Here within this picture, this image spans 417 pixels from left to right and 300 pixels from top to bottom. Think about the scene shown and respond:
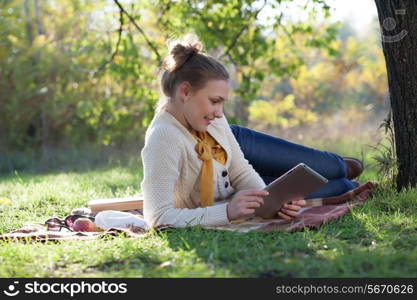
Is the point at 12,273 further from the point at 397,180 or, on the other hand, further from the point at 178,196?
the point at 397,180

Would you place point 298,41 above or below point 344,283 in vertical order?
above

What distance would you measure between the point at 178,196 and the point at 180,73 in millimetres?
740

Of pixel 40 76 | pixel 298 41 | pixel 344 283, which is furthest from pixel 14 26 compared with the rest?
pixel 344 283

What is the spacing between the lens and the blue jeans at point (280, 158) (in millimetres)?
4398

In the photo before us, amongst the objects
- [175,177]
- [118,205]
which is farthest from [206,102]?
[118,205]

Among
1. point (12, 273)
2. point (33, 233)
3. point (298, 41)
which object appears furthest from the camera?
point (298, 41)

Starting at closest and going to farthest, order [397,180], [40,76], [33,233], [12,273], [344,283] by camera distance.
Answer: [344,283] → [12,273] → [33,233] → [397,180] → [40,76]

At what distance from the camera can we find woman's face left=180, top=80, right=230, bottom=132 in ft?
11.5

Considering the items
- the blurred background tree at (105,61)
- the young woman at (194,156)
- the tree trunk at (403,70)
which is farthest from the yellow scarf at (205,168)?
the blurred background tree at (105,61)

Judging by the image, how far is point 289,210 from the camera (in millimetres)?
3521

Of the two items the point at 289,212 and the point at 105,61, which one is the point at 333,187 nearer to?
the point at 289,212

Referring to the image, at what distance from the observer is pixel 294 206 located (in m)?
3.51

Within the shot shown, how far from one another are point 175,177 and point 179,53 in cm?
75

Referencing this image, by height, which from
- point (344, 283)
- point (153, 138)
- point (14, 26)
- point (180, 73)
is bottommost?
point (344, 283)
